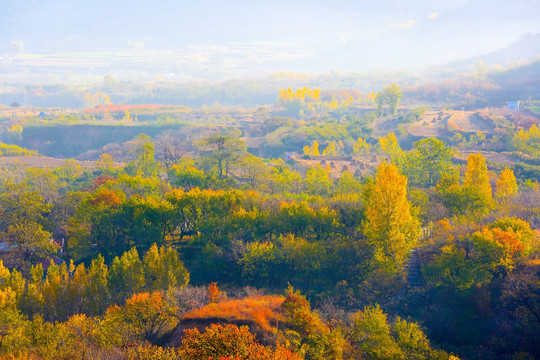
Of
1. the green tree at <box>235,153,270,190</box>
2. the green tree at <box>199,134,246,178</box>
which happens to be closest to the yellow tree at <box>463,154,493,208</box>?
the green tree at <box>235,153,270,190</box>

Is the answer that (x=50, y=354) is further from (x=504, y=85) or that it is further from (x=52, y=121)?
(x=504, y=85)

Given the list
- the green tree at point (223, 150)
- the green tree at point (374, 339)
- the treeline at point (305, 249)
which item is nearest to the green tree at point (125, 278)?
the treeline at point (305, 249)

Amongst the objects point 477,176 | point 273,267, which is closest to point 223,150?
point 273,267

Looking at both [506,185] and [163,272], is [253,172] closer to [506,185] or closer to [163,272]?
[163,272]

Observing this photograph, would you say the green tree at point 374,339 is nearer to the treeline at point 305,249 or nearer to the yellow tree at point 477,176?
the treeline at point 305,249

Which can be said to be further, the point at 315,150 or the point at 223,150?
the point at 315,150

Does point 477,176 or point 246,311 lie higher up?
point 477,176

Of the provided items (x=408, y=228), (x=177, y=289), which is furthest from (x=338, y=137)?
(x=177, y=289)

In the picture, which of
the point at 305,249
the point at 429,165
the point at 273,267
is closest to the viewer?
the point at 305,249

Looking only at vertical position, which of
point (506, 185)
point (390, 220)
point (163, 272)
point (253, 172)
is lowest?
point (163, 272)
